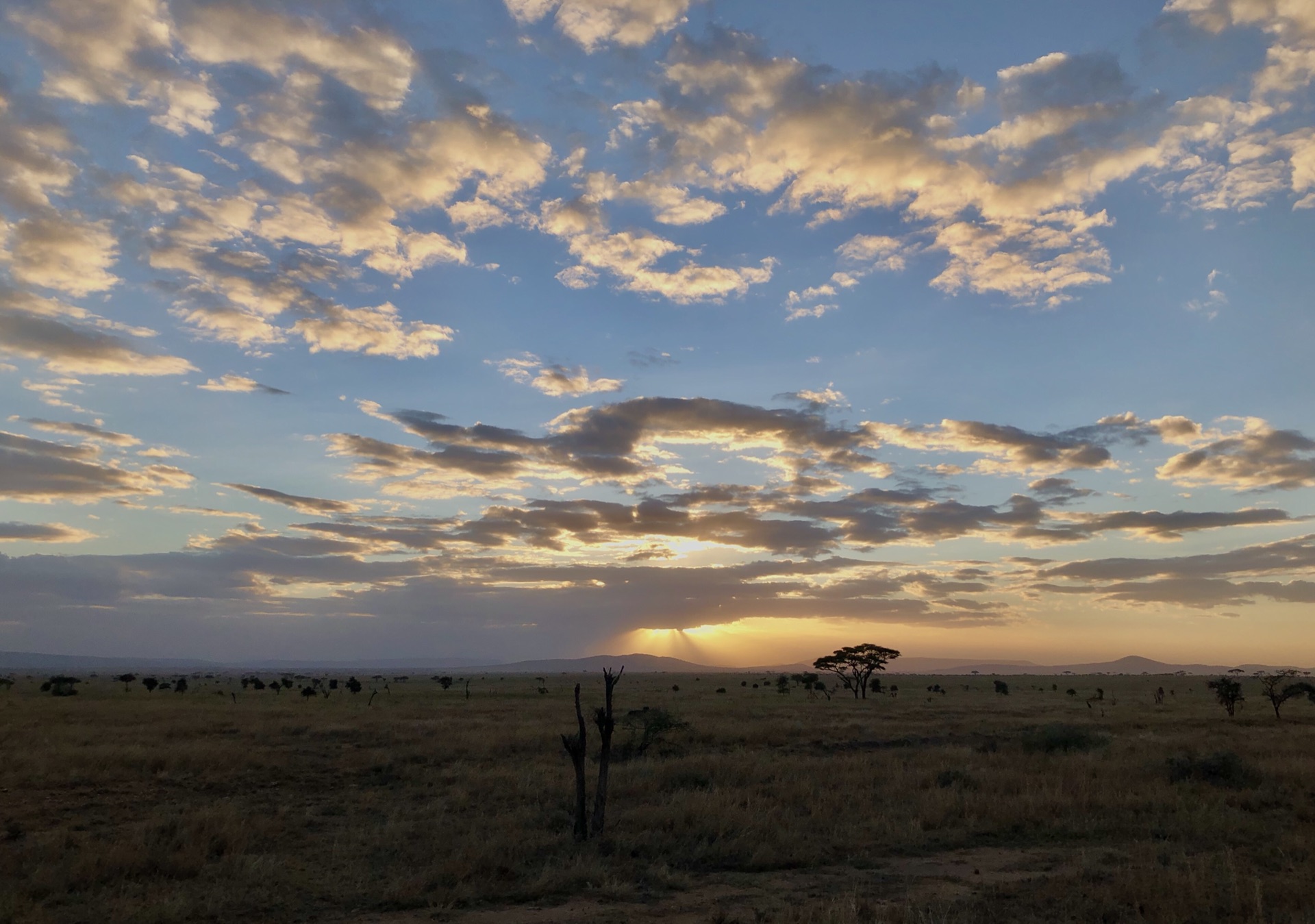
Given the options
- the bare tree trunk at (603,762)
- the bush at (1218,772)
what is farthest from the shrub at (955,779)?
the bare tree trunk at (603,762)

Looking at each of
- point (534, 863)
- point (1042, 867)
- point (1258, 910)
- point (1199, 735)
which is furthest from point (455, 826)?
point (1199, 735)

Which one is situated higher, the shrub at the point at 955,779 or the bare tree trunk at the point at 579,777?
the bare tree trunk at the point at 579,777

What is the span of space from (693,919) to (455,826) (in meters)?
7.73

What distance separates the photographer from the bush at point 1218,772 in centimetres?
2050

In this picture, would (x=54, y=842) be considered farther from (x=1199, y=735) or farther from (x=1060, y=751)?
(x=1199, y=735)

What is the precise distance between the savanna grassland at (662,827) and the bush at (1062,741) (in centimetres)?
11

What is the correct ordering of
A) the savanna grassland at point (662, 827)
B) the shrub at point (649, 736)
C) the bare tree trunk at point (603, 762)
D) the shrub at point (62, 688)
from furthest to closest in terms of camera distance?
the shrub at point (62, 688)
the shrub at point (649, 736)
the bare tree trunk at point (603, 762)
the savanna grassland at point (662, 827)

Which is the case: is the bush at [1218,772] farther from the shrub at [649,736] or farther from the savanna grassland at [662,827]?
the shrub at [649,736]

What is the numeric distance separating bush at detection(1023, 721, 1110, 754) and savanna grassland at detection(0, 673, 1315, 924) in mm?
107

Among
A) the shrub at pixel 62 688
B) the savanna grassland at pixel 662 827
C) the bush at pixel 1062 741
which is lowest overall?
the shrub at pixel 62 688

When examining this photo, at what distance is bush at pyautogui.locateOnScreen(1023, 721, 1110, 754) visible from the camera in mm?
27578

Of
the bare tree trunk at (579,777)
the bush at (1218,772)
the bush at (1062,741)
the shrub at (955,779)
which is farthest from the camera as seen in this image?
the bush at (1062,741)

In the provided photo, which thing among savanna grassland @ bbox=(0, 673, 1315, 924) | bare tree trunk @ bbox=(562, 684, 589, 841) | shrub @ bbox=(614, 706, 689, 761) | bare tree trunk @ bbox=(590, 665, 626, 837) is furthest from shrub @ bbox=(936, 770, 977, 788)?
shrub @ bbox=(614, 706, 689, 761)

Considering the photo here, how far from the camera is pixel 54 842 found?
15.3 m
